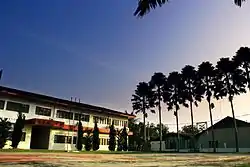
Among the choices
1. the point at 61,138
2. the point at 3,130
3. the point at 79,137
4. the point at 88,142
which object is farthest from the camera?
the point at 88,142

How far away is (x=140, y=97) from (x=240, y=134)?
1993cm

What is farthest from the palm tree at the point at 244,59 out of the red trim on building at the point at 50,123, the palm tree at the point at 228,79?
the red trim on building at the point at 50,123

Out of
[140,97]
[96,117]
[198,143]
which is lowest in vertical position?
[198,143]

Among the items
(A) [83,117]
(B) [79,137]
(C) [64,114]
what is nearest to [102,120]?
(A) [83,117]

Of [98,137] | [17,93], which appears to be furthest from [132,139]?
[17,93]

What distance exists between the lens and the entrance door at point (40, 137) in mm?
41247

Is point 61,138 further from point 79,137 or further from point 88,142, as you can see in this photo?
point 88,142

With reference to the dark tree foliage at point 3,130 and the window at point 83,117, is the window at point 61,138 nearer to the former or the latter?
the window at point 83,117

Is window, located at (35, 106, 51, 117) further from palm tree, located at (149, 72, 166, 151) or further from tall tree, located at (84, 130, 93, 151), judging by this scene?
palm tree, located at (149, 72, 166, 151)

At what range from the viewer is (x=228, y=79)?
4700cm

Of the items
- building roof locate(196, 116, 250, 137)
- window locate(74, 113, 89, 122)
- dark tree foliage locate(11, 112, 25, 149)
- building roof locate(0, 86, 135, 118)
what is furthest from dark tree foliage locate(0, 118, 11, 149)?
building roof locate(196, 116, 250, 137)

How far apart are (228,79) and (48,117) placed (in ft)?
95.0

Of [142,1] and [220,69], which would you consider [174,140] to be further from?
[142,1]

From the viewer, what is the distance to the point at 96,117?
5075 cm
